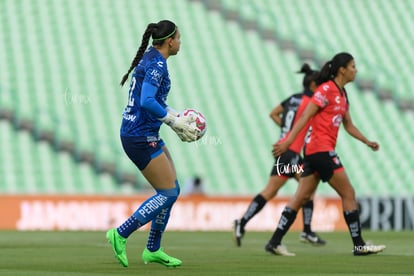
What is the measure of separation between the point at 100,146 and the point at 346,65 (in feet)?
38.4

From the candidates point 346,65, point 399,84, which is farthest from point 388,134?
point 346,65

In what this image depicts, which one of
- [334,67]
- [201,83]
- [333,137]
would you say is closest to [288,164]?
[333,137]

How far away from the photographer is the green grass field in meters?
9.50

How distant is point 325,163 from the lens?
1173 centimetres

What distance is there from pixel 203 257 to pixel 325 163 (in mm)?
1623

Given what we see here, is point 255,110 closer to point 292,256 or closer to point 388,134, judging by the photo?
point 388,134

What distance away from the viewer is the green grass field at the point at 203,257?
9.50m

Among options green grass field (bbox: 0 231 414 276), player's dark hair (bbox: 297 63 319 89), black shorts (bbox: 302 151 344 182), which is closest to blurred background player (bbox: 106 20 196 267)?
green grass field (bbox: 0 231 414 276)

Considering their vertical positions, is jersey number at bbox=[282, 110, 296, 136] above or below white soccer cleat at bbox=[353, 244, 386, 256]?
above

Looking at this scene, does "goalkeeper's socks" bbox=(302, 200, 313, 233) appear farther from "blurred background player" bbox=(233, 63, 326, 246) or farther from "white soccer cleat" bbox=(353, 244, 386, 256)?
"white soccer cleat" bbox=(353, 244, 386, 256)

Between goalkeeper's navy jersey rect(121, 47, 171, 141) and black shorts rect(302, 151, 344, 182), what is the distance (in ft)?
8.33

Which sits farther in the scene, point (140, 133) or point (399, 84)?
point (399, 84)

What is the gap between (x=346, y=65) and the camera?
1180cm
